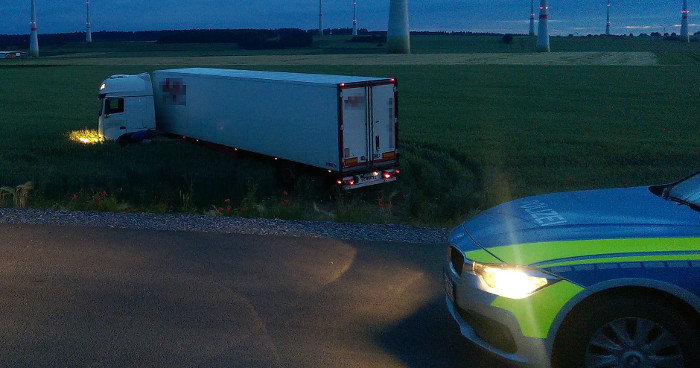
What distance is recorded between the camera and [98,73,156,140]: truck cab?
23.0m

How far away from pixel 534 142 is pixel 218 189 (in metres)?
12.2

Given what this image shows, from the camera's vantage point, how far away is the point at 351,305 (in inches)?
248

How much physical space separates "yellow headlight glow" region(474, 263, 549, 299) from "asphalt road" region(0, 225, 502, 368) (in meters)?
0.72

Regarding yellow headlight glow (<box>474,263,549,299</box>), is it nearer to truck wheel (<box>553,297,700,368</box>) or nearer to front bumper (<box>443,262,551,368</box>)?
front bumper (<box>443,262,551,368</box>)

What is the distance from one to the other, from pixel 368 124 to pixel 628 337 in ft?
37.8

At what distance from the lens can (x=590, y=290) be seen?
14.4 feet

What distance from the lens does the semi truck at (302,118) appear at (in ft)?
50.3

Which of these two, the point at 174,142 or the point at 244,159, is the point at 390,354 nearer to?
the point at 244,159

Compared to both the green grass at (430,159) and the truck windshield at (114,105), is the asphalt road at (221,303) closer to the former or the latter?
the green grass at (430,159)

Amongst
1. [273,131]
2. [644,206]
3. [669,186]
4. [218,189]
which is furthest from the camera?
[273,131]

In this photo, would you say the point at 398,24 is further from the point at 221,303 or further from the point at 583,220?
the point at 583,220

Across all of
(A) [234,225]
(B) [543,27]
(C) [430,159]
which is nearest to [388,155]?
(C) [430,159]

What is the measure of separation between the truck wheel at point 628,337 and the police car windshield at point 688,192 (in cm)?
103

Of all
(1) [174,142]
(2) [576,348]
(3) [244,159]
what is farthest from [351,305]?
(1) [174,142]
